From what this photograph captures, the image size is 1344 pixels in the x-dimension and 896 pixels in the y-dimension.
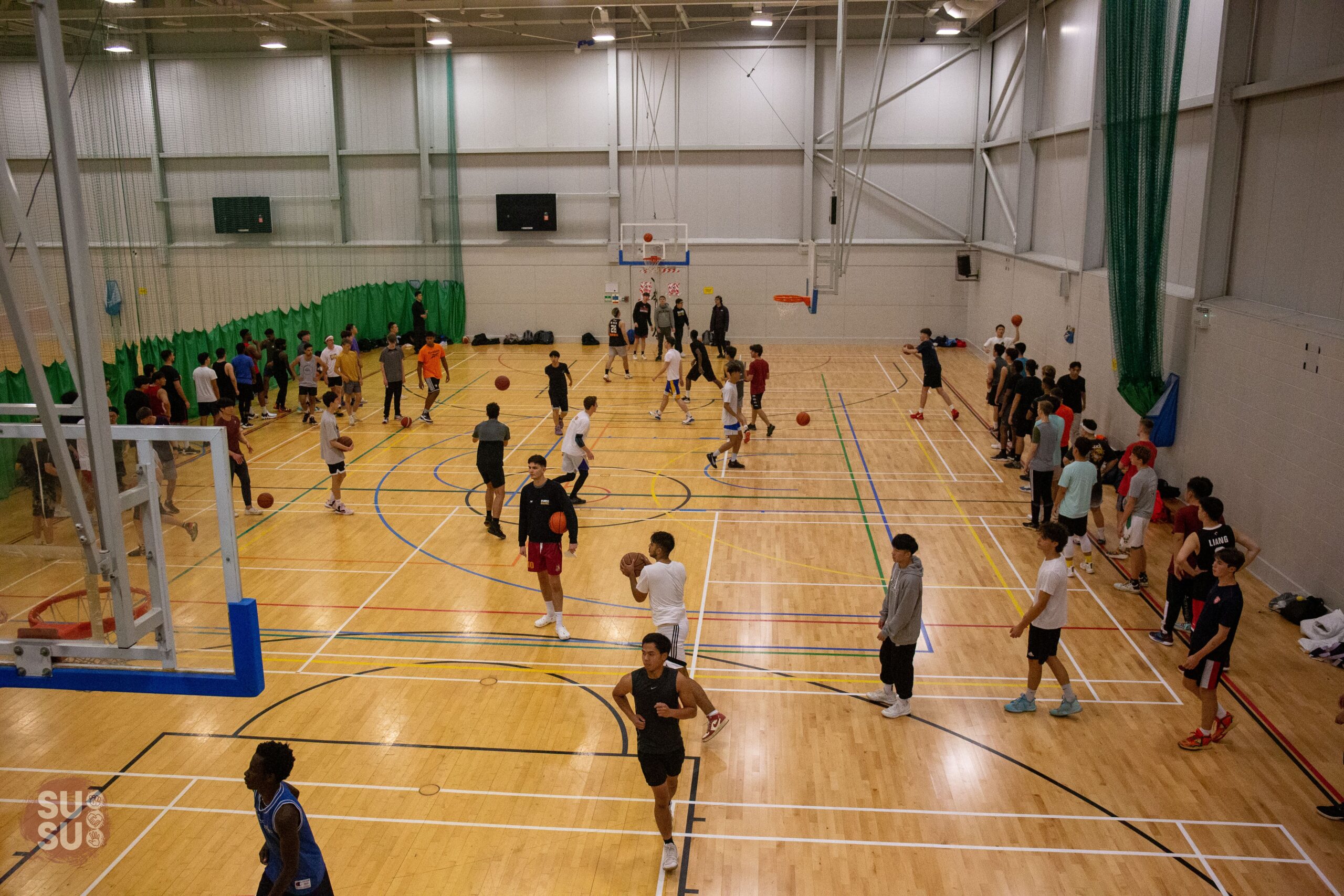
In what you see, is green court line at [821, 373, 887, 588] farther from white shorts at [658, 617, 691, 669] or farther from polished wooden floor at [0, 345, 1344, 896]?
white shorts at [658, 617, 691, 669]

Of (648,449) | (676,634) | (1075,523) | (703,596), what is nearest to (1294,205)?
(1075,523)

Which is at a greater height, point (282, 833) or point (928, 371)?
point (928, 371)

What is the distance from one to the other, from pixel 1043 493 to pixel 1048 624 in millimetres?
5559

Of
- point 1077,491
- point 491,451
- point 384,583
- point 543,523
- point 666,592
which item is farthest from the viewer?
point 491,451

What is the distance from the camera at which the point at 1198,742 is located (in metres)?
8.89

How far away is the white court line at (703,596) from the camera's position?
35.0ft

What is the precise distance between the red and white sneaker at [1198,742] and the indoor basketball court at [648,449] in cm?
3

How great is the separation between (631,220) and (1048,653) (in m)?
24.8

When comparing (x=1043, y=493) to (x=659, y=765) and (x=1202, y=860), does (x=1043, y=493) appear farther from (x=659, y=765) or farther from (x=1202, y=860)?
(x=659, y=765)

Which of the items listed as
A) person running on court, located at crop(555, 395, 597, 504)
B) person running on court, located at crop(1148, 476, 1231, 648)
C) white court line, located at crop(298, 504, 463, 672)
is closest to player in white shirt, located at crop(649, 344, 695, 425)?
white court line, located at crop(298, 504, 463, 672)

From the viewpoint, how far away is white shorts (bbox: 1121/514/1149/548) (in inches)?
484

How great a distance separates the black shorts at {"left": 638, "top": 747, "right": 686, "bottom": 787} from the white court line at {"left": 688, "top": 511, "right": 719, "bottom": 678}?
117 inches

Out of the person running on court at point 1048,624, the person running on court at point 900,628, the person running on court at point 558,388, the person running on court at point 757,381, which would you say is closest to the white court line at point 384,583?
the person running on court at point 558,388

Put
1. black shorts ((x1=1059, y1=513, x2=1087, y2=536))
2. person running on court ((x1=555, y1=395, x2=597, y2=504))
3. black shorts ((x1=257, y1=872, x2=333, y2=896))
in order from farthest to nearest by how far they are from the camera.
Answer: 1. person running on court ((x1=555, y1=395, x2=597, y2=504))
2. black shorts ((x1=1059, y1=513, x2=1087, y2=536))
3. black shorts ((x1=257, y1=872, x2=333, y2=896))
